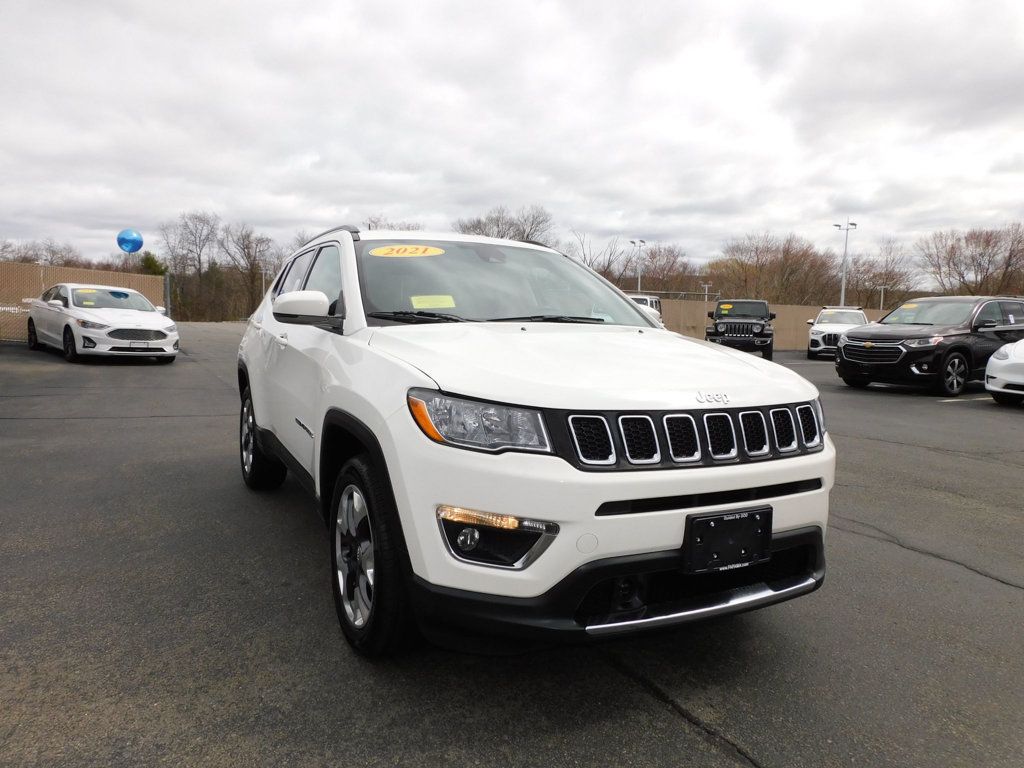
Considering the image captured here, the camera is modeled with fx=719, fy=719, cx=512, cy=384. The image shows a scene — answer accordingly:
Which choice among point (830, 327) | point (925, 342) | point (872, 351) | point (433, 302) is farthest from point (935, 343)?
point (830, 327)

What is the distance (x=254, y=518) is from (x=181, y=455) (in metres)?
2.21

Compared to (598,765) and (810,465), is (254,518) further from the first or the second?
(810,465)

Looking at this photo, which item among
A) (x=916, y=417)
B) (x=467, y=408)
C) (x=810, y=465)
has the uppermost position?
(x=467, y=408)

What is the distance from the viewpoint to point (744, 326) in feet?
72.3

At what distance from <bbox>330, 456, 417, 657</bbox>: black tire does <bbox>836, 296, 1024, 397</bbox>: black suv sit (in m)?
11.7

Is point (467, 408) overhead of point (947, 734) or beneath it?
overhead

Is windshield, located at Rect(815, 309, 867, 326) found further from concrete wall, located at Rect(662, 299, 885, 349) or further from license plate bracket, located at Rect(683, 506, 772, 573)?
license plate bracket, located at Rect(683, 506, 772, 573)

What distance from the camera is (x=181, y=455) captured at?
246 inches

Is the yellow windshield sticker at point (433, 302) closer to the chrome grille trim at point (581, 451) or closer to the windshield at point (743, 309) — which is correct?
the chrome grille trim at point (581, 451)

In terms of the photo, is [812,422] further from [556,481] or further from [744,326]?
[744,326]

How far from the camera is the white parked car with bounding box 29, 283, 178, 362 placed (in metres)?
14.0

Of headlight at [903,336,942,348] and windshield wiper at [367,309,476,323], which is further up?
windshield wiper at [367,309,476,323]

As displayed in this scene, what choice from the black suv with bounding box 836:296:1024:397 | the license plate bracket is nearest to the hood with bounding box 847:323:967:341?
the black suv with bounding box 836:296:1024:397

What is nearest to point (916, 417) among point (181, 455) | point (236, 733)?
point (181, 455)
